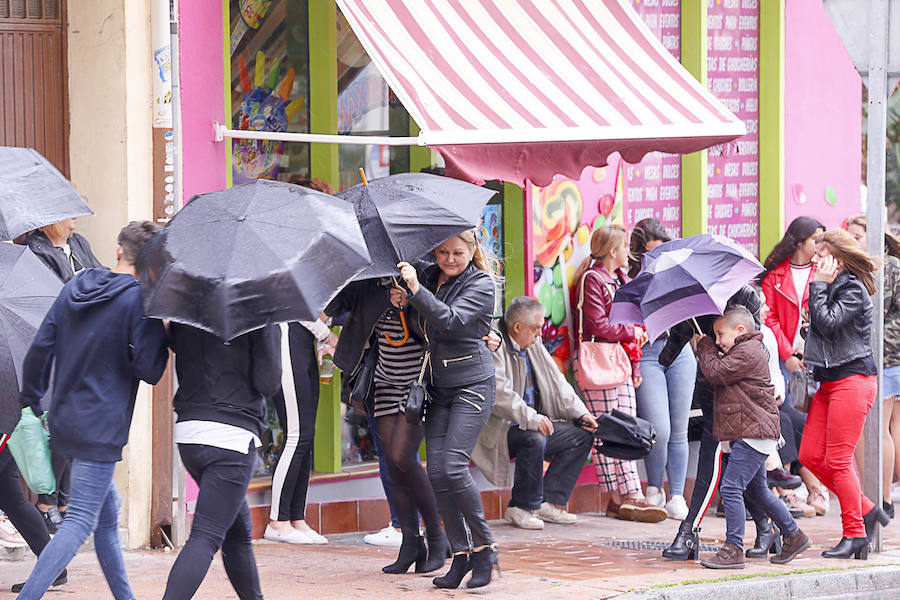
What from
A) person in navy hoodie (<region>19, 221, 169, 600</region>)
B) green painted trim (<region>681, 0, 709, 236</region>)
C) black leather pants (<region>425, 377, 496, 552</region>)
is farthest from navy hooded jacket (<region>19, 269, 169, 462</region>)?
green painted trim (<region>681, 0, 709, 236</region>)

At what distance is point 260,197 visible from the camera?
5570 mm

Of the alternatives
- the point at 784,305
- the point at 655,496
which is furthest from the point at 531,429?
the point at 784,305

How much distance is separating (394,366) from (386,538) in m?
1.76

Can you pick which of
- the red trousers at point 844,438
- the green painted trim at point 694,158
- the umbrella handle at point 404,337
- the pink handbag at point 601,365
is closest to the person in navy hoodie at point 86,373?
the umbrella handle at point 404,337

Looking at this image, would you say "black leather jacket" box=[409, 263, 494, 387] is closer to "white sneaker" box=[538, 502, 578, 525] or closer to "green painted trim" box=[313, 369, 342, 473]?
"green painted trim" box=[313, 369, 342, 473]

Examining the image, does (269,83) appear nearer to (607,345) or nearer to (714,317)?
(607,345)

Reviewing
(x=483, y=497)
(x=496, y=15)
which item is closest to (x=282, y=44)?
(x=496, y=15)

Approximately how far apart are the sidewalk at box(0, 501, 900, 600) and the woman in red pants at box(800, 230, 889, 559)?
1.29ft

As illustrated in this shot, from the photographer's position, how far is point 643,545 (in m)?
8.52

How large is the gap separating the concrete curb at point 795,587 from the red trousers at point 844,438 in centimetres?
40

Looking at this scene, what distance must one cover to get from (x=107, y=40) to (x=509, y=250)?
10.5 feet

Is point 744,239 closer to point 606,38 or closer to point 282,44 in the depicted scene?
point 606,38

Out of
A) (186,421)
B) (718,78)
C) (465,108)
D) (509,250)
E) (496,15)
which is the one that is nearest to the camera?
(186,421)

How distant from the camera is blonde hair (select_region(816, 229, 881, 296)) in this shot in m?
7.84
